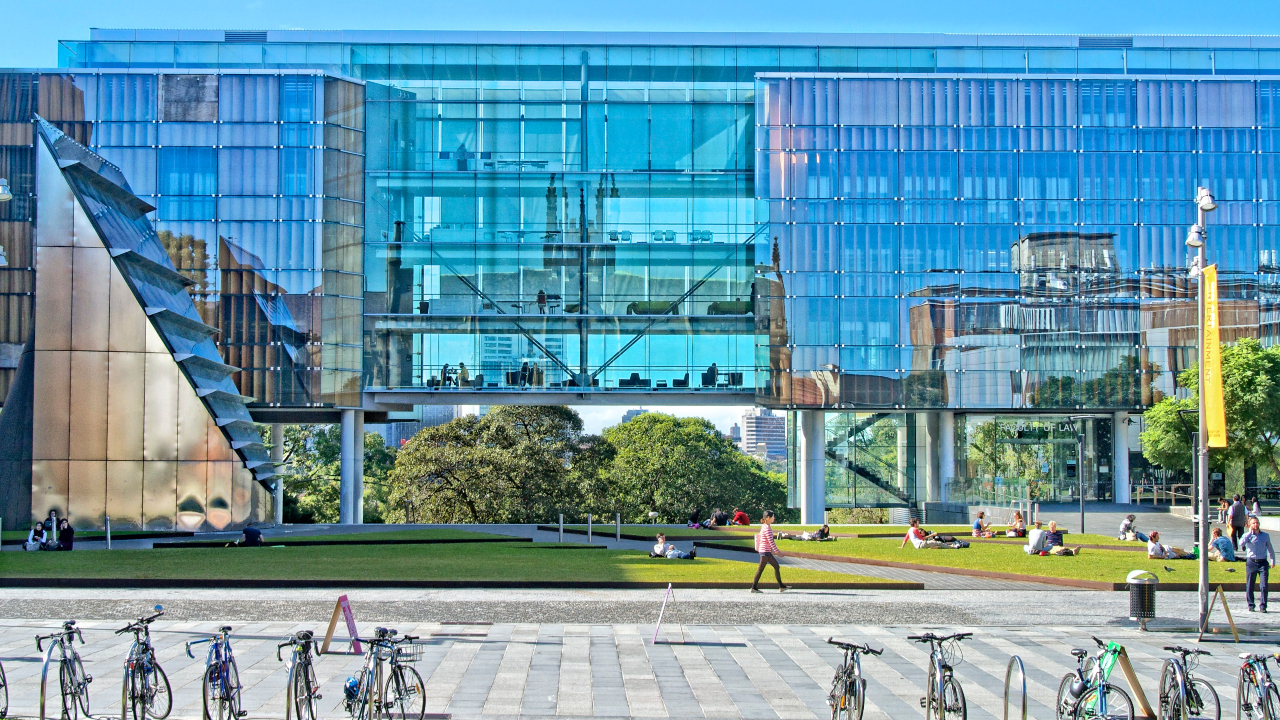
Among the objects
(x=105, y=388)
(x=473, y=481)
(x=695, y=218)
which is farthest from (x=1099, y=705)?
(x=473, y=481)

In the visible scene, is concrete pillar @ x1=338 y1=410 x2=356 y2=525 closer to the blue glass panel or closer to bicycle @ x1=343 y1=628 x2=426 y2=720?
the blue glass panel

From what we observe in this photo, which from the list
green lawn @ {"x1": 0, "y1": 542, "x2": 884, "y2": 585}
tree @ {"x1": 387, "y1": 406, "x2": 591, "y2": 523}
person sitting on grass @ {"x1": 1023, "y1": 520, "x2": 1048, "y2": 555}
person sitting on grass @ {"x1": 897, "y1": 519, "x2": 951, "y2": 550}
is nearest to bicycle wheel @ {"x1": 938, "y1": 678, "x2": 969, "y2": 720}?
green lawn @ {"x1": 0, "y1": 542, "x2": 884, "y2": 585}

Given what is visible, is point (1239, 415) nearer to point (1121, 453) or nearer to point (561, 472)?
point (1121, 453)

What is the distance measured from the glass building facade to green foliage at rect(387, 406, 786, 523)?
4849 millimetres

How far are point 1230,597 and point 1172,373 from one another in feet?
103

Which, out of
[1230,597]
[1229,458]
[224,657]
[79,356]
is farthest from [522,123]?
[224,657]

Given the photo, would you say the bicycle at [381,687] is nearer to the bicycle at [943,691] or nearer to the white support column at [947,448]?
the bicycle at [943,691]

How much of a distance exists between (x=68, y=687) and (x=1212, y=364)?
17596 mm

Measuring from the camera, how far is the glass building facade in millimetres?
51406

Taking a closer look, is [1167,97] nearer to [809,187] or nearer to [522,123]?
[809,187]

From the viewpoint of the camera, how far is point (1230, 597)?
927 inches

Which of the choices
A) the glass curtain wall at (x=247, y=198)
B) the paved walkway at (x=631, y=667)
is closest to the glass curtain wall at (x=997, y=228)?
the glass curtain wall at (x=247, y=198)

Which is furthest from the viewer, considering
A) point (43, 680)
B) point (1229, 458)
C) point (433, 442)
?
point (433, 442)

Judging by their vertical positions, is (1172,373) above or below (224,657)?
above
